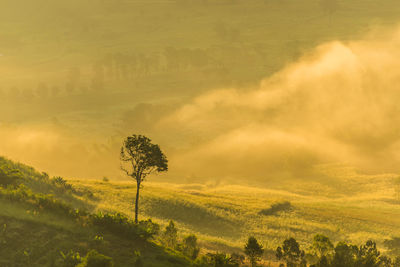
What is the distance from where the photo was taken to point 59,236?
4494cm

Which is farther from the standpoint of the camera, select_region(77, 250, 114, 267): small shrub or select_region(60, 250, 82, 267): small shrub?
select_region(60, 250, 82, 267): small shrub

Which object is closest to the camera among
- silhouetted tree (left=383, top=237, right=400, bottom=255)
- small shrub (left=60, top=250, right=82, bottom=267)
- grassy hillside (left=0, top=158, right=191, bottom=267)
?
small shrub (left=60, top=250, right=82, bottom=267)

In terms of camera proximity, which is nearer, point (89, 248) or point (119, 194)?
point (89, 248)

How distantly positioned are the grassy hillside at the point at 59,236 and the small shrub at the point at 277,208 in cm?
9774

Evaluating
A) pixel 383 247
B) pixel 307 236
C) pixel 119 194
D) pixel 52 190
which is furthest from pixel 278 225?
pixel 52 190

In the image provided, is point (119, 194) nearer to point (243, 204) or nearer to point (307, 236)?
point (243, 204)

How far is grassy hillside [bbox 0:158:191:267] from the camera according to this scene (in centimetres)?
4216

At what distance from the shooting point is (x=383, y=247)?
4683 inches

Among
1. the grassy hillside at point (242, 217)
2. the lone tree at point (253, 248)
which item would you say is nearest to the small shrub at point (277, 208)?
the grassy hillside at point (242, 217)

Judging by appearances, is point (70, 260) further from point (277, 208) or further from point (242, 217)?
point (277, 208)

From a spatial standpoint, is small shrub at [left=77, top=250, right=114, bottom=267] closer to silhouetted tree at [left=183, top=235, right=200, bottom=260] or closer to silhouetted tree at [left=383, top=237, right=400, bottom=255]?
silhouetted tree at [left=183, top=235, right=200, bottom=260]

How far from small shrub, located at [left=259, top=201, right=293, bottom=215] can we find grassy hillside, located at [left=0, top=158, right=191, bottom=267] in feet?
321

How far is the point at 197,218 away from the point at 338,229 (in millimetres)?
46254

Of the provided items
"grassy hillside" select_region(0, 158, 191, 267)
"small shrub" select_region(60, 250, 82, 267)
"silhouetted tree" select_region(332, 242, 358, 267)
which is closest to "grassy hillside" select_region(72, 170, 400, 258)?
"silhouetted tree" select_region(332, 242, 358, 267)
